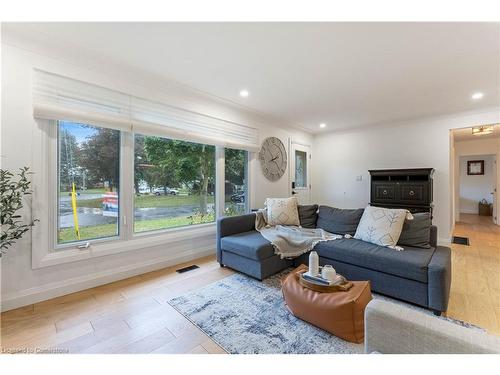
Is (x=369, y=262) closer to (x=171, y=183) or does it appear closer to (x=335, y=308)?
(x=335, y=308)

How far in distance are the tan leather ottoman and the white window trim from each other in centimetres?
195

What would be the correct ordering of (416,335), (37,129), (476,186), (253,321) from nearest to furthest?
(416,335)
(253,321)
(37,129)
(476,186)

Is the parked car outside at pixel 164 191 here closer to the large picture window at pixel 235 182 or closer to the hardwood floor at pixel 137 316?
the large picture window at pixel 235 182

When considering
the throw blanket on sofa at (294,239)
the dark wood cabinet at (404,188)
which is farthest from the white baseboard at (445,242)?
the throw blanket on sofa at (294,239)

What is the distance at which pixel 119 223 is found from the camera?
274cm

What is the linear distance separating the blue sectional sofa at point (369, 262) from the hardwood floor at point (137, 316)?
0.98 ft

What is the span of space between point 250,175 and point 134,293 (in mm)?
2551

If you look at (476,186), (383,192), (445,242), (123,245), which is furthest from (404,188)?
(476,186)

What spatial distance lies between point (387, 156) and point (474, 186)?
17.0 feet

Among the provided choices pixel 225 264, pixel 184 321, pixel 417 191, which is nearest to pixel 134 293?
pixel 184 321

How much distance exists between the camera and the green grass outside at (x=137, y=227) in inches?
95.0

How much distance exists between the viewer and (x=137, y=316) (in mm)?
1950

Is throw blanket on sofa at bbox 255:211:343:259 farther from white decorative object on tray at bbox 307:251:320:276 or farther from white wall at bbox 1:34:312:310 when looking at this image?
white wall at bbox 1:34:312:310

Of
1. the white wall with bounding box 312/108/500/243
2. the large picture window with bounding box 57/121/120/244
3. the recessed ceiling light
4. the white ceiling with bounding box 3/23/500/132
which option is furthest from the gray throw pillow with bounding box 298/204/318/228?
the recessed ceiling light
